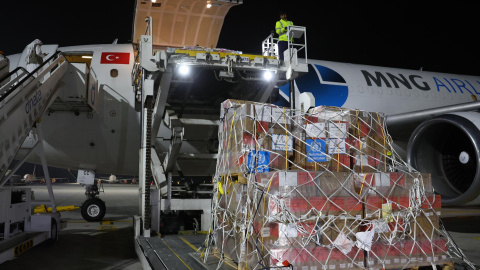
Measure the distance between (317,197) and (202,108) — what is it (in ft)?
15.3

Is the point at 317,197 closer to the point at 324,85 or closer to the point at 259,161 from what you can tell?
the point at 259,161

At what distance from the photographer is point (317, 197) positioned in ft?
11.7

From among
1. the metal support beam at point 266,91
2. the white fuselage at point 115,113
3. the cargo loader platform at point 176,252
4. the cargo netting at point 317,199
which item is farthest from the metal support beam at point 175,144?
the cargo netting at point 317,199

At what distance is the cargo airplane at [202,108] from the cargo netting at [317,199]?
7.02 feet

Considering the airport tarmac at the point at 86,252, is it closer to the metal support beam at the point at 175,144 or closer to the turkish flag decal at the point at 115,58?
the metal support beam at the point at 175,144

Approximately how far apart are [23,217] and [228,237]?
3.97 meters

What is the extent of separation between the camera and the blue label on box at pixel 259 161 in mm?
3873

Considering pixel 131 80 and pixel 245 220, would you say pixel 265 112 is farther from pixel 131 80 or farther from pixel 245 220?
pixel 131 80

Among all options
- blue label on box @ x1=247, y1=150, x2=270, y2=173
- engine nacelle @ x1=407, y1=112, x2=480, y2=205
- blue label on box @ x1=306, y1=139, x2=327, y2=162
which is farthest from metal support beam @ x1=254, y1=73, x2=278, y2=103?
blue label on box @ x1=247, y1=150, x2=270, y2=173

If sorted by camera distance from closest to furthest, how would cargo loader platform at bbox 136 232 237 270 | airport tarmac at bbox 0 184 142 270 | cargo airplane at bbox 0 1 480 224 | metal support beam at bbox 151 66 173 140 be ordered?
cargo loader platform at bbox 136 232 237 270 → airport tarmac at bbox 0 184 142 270 → metal support beam at bbox 151 66 173 140 → cargo airplane at bbox 0 1 480 224

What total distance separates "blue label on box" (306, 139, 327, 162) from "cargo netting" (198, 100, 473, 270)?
10 mm

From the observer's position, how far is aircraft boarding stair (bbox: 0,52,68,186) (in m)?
4.84

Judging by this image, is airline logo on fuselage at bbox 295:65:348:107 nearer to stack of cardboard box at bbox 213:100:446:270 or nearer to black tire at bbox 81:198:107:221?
stack of cardboard box at bbox 213:100:446:270

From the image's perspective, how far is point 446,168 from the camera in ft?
21.6
